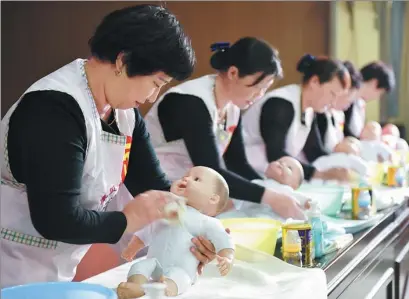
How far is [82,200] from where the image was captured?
127cm

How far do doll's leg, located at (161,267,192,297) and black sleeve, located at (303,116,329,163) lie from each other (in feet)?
6.23

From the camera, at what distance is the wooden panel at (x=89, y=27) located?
12.4 ft

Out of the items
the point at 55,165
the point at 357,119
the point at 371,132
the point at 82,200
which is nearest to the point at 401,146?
the point at 371,132

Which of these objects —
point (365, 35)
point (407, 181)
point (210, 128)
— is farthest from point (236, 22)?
point (210, 128)

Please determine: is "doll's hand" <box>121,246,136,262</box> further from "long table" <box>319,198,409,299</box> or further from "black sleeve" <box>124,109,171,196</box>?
"long table" <box>319,198,409,299</box>

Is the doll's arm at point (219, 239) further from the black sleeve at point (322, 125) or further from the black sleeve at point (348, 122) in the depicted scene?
the black sleeve at point (348, 122)

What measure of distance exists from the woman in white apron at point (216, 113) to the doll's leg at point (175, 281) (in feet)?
1.98

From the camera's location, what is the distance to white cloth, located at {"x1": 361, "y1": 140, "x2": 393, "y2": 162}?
3.04 metres

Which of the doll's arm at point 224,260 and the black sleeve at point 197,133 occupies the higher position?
the black sleeve at point 197,133

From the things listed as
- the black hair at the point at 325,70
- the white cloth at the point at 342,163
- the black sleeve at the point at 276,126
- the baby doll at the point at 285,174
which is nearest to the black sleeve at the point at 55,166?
the baby doll at the point at 285,174

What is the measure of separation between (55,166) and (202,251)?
0.34 m

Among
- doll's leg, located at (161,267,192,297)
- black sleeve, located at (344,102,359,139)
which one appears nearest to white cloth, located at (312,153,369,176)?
black sleeve, located at (344,102,359,139)

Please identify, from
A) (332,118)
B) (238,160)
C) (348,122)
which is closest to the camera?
(238,160)

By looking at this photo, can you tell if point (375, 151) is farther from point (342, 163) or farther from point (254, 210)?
point (254, 210)
